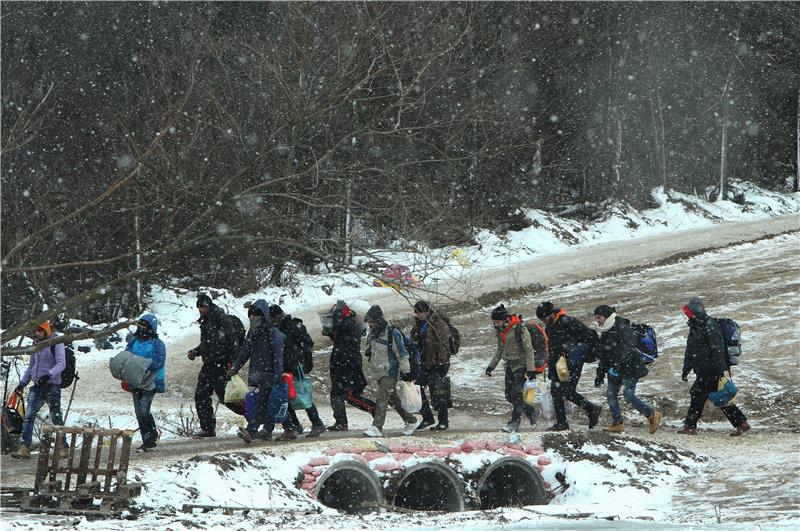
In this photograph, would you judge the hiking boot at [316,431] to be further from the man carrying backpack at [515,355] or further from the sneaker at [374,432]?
the man carrying backpack at [515,355]

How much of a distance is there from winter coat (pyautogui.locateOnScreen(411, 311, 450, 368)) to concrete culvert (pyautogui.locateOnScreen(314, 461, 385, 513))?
2287mm

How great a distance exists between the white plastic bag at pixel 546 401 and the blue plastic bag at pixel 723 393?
1969 millimetres

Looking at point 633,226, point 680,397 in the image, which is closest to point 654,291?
point 680,397

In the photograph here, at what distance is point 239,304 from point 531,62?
20.6 m

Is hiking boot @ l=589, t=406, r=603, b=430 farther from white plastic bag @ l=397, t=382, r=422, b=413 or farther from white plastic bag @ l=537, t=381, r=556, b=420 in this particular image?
white plastic bag @ l=397, t=382, r=422, b=413

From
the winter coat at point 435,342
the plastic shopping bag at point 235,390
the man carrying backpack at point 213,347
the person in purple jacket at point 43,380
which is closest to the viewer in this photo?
Result: the person in purple jacket at point 43,380

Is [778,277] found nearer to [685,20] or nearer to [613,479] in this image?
[613,479]

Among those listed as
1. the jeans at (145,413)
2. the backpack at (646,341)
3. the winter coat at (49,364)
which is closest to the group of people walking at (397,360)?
the winter coat at (49,364)

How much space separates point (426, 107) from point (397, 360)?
66.7 ft

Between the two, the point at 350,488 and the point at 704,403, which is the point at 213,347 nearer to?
the point at 350,488

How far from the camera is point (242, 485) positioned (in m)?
9.59

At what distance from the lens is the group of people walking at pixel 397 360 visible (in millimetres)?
11500

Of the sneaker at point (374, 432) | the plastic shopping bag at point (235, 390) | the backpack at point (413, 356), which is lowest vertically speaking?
the sneaker at point (374, 432)

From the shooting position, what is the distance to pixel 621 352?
12.3 metres
